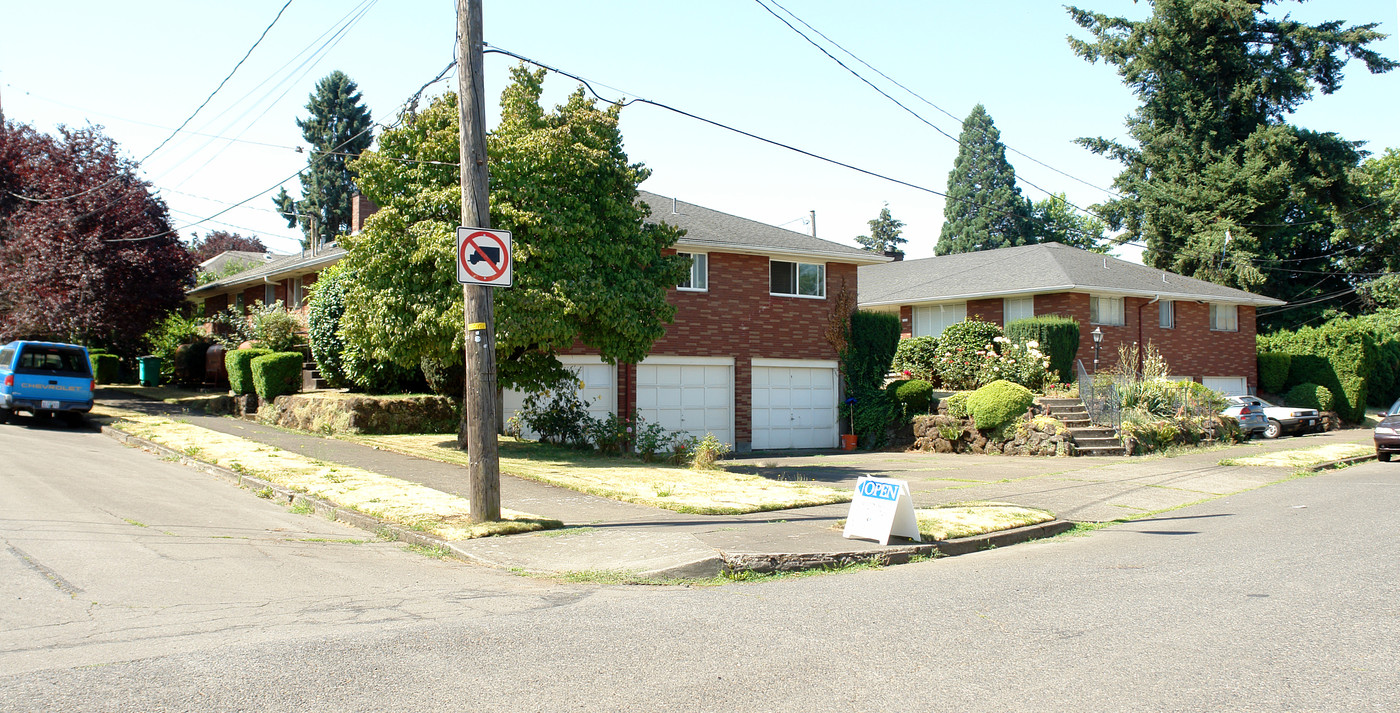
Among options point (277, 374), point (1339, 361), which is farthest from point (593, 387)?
point (1339, 361)

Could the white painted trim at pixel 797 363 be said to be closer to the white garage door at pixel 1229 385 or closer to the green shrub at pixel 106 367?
the white garage door at pixel 1229 385

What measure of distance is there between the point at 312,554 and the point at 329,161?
56716 millimetres

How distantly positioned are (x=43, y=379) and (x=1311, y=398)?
1579 inches

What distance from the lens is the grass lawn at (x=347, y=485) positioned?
1033cm

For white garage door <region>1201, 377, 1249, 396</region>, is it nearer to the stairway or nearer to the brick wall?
the stairway

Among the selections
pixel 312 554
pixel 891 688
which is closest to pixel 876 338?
pixel 312 554

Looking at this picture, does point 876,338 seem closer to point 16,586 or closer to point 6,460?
point 6,460

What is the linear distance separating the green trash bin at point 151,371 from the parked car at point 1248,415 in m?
35.4

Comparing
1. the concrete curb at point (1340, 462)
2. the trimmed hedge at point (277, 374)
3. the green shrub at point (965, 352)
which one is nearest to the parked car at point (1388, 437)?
the concrete curb at point (1340, 462)

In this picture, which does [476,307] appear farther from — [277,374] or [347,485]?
[277,374]

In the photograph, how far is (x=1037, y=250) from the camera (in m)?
34.2

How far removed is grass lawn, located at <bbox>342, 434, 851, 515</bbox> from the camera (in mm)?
12383

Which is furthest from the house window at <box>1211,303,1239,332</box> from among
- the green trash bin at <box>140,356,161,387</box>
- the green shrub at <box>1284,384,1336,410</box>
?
the green trash bin at <box>140,356,161,387</box>

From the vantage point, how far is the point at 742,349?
78.8ft
